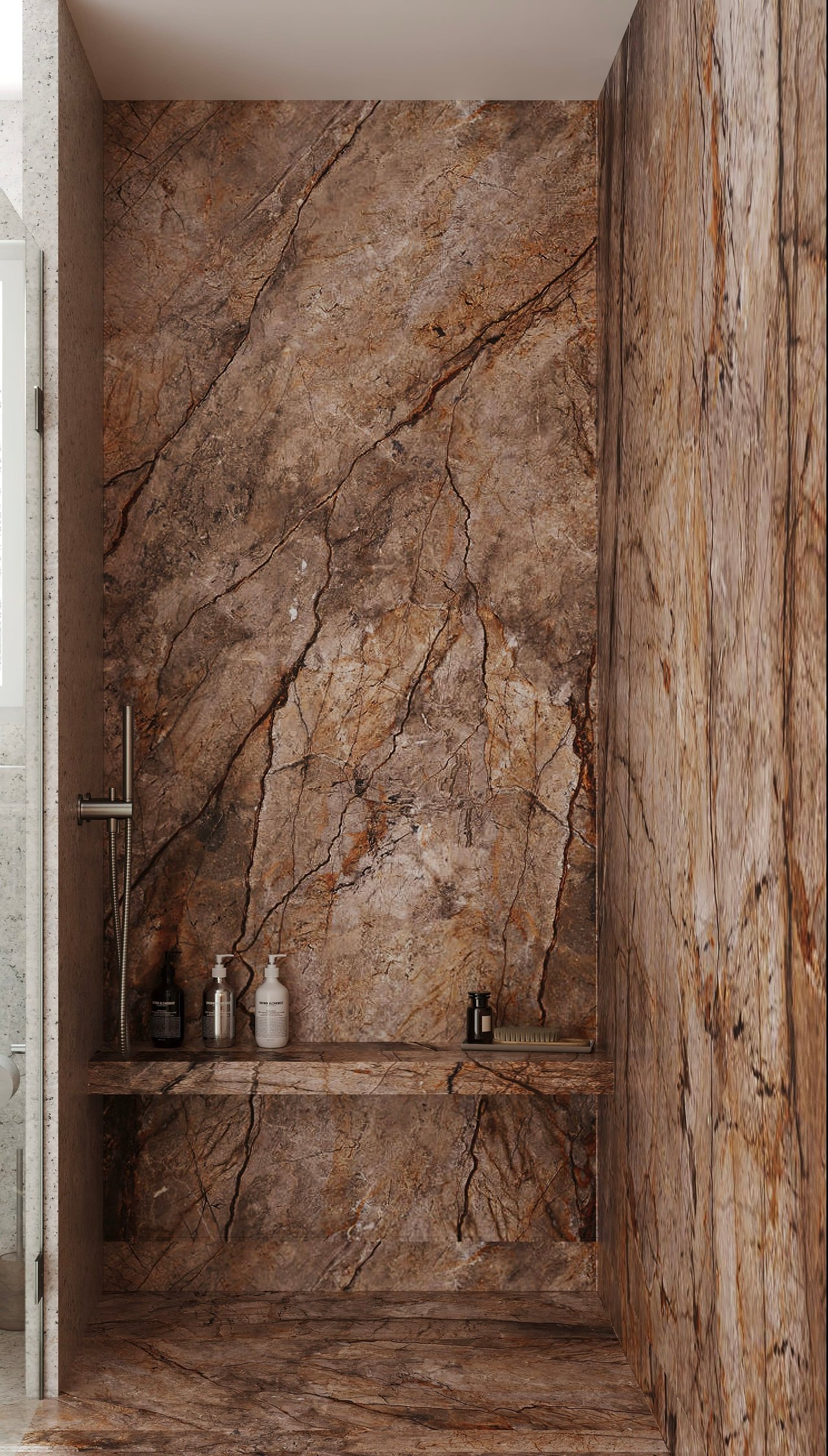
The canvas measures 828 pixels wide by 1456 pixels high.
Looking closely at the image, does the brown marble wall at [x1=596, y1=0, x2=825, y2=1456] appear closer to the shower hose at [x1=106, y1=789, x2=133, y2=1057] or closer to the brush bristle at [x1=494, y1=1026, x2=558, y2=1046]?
the brush bristle at [x1=494, y1=1026, x2=558, y2=1046]

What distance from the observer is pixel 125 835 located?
250cm

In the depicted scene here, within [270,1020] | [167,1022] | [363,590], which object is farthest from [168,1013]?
[363,590]

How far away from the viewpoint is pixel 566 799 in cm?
259

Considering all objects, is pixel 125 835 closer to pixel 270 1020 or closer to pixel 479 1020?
pixel 270 1020

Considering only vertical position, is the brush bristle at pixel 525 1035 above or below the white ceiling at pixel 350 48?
below

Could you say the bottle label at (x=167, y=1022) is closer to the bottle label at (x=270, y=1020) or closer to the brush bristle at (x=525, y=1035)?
the bottle label at (x=270, y=1020)

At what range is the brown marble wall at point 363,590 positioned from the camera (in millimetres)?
2568

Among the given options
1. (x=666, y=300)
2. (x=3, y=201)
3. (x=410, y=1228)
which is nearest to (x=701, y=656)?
(x=666, y=300)

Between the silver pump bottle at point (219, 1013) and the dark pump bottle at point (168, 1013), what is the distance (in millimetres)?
57

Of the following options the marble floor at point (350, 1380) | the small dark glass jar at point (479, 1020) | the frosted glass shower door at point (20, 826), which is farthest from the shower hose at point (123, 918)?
the small dark glass jar at point (479, 1020)

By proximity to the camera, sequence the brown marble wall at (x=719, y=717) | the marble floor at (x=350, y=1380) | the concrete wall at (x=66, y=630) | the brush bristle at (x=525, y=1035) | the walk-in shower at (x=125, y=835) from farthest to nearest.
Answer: the brush bristle at (x=525, y=1035)
the walk-in shower at (x=125, y=835)
the concrete wall at (x=66, y=630)
the marble floor at (x=350, y=1380)
the brown marble wall at (x=719, y=717)

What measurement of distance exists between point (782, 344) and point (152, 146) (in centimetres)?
178

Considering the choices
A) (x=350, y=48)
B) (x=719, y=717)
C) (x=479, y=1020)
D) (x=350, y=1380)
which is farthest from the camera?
(x=479, y=1020)

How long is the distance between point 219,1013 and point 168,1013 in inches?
4.3
